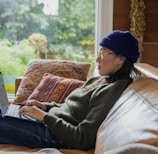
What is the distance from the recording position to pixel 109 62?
1854mm

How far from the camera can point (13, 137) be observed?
5.87 feet

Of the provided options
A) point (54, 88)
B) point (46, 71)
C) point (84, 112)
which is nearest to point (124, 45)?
point (84, 112)

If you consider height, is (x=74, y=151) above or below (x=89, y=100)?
below

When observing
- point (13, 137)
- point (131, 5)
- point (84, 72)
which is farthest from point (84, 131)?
point (131, 5)

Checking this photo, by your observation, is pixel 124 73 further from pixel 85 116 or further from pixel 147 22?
pixel 147 22

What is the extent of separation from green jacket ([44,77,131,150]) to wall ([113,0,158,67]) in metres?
1.52

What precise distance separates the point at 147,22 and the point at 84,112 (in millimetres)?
1719

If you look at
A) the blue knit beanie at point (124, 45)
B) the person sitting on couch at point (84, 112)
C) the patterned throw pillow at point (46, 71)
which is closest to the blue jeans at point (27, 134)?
the person sitting on couch at point (84, 112)

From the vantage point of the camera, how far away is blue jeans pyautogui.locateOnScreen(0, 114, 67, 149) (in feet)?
5.74

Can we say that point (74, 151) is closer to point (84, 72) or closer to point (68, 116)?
point (68, 116)

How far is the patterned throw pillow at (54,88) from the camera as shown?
2404 mm

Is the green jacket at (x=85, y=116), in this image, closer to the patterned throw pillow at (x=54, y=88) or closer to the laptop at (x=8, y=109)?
the laptop at (x=8, y=109)

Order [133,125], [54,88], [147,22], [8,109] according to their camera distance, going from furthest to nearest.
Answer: [147,22] < [54,88] < [8,109] < [133,125]

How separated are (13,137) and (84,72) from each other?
3.78 feet
